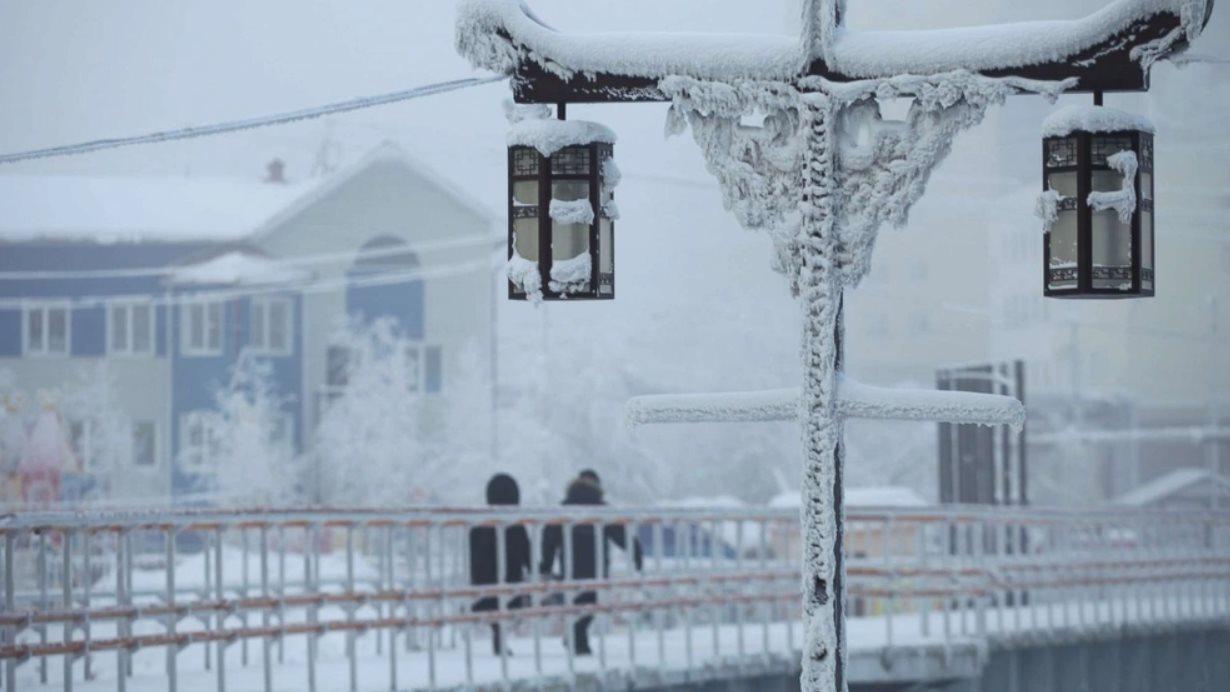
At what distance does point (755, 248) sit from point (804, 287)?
1899 inches

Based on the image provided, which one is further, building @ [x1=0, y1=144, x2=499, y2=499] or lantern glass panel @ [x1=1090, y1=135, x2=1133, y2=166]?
building @ [x1=0, y1=144, x2=499, y2=499]

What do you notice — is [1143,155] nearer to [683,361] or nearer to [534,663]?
[534,663]

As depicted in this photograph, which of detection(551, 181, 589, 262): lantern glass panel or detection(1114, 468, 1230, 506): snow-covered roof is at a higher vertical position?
detection(551, 181, 589, 262): lantern glass panel

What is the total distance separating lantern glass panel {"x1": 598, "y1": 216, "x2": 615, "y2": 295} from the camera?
6.73m

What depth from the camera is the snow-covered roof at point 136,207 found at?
137 ft

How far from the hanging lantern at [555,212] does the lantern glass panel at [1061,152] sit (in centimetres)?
157

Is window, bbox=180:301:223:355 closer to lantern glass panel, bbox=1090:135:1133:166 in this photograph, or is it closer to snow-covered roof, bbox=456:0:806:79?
snow-covered roof, bbox=456:0:806:79

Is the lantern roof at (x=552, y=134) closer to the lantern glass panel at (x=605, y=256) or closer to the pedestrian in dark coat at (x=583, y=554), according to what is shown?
the lantern glass panel at (x=605, y=256)

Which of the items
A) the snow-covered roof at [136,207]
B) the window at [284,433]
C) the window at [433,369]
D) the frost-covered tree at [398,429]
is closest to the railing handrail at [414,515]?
the snow-covered roof at [136,207]

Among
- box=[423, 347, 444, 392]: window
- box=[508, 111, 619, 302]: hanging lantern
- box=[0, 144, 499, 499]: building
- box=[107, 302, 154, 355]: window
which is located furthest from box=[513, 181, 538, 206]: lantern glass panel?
box=[423, 347, 444, 392]: window

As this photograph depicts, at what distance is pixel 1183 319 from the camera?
173 ft

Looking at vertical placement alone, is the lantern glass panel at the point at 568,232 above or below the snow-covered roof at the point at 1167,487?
above

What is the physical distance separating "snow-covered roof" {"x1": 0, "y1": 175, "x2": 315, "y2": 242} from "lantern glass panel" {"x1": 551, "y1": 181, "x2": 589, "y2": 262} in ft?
120

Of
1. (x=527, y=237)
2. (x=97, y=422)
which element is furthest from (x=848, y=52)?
(x=97, y=422)
